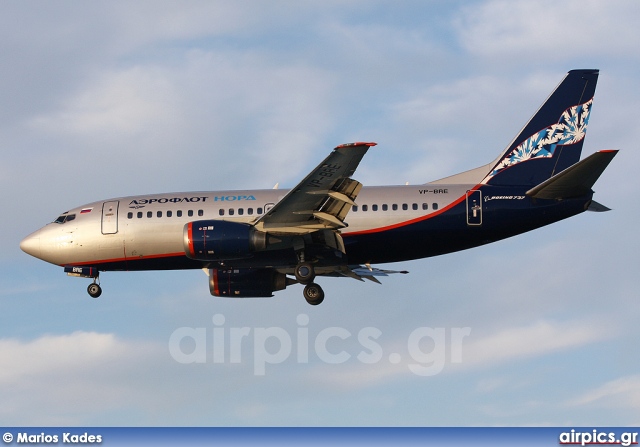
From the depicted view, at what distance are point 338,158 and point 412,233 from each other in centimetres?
616

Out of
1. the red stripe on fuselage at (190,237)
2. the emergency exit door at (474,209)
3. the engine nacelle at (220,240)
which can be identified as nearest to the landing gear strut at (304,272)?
the engine nacelle at (220,240)

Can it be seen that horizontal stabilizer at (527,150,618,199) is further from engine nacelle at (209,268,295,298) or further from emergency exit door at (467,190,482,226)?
engine nacelle at (209,268,295,298)

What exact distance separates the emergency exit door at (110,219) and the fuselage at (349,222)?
0.08ft

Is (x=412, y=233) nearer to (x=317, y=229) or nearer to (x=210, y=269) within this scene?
(x=317, y=229)

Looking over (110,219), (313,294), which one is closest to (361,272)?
(313,294)

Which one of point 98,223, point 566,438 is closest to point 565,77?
point 566,438

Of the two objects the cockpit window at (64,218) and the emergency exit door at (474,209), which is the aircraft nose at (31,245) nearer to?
the cockpit window at (64,218)

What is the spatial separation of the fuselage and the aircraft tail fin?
132cm

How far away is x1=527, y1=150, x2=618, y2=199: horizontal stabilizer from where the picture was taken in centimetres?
4028

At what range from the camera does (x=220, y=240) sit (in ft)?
137

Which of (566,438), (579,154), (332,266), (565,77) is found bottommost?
(566,438)

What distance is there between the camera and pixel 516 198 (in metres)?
43.4

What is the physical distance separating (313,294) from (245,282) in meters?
3.83

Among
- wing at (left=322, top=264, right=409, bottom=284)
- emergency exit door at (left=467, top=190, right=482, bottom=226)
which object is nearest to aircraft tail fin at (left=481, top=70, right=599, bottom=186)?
emergency exit door at (left=467, top=190, right=482, bottom=226)
